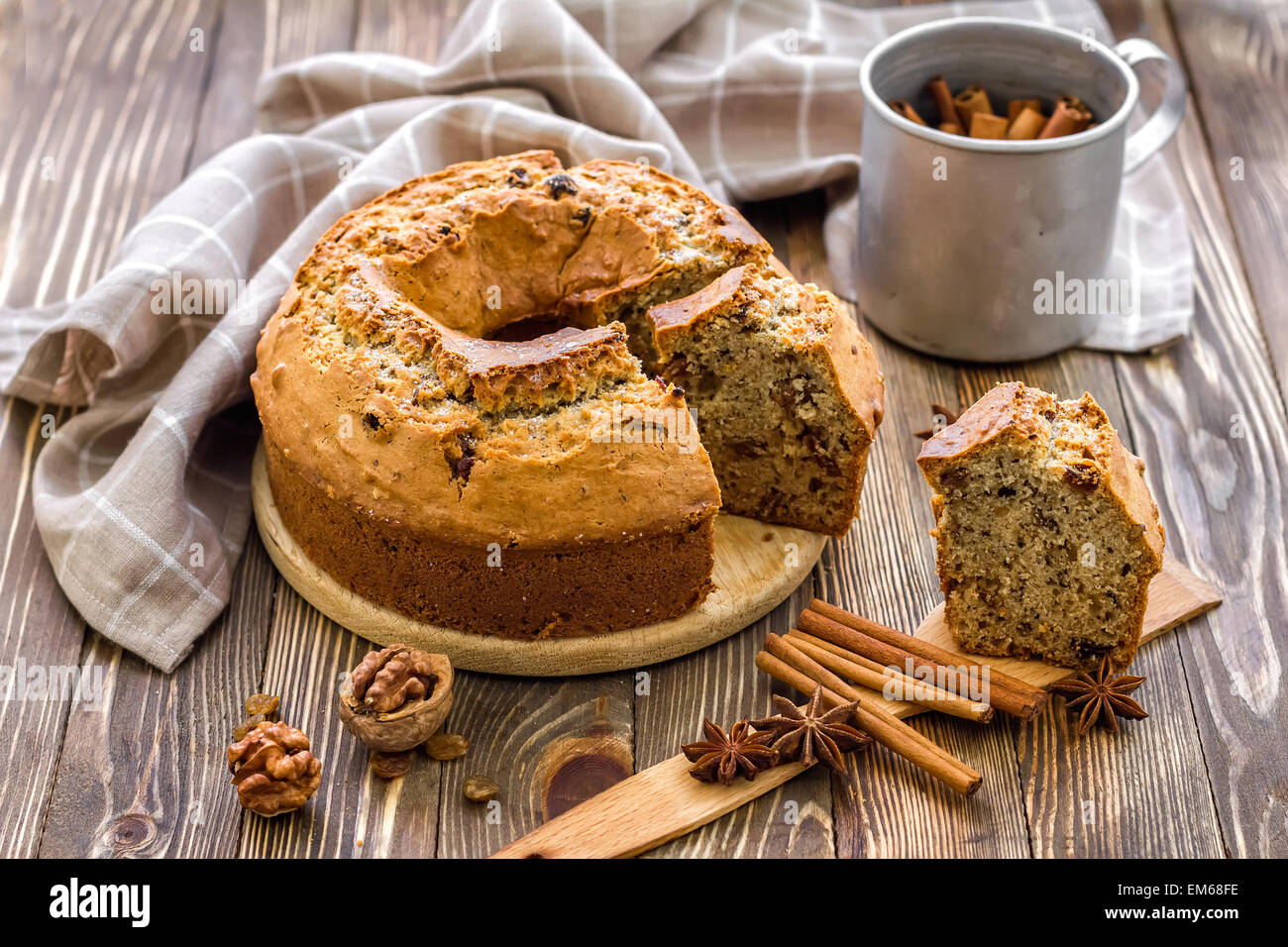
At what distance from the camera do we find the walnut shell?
10.3 feet

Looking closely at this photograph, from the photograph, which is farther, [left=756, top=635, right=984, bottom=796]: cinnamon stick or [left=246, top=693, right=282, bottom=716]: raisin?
[left=246, top=693, right=282, bottom=716]: raisin

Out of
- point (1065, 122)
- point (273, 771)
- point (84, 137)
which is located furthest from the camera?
point (84, 137)

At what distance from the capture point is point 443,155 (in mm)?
4484

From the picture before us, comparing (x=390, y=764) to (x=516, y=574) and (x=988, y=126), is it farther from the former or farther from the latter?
(x=988, y=126)

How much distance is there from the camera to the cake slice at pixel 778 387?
3518 mm

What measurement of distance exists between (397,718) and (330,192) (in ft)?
6.39

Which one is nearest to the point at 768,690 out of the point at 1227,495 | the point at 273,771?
the point at 273,771

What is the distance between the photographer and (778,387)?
358cm

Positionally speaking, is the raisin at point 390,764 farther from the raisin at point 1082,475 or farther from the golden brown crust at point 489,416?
the raisin at point 1082,475

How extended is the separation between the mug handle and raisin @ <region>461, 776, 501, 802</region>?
2.67 metres

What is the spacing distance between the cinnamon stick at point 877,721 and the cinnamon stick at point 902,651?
105 mm

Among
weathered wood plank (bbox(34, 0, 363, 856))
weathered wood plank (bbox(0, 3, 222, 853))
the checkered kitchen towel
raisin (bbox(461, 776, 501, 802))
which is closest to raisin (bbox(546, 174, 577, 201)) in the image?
the checkered kitchen towel

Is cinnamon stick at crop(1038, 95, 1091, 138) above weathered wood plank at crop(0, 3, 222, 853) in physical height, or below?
above

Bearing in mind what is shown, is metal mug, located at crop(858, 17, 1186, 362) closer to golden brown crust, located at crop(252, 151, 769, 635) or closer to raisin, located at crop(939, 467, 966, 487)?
golden brown crust, located at crop(252, 151, 769, 635)
